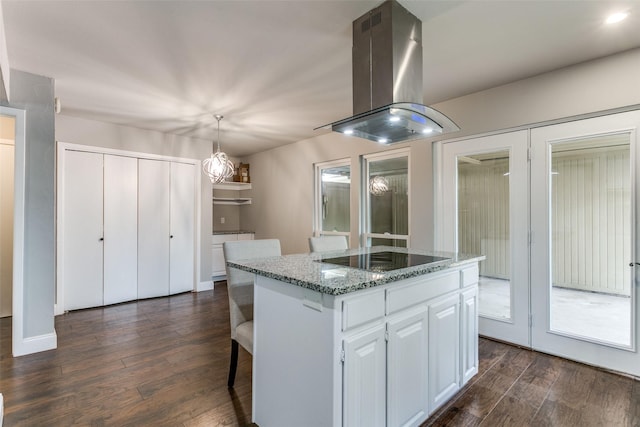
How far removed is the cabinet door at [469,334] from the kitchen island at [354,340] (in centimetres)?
6

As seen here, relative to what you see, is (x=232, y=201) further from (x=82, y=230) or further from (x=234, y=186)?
(x=82, y=230)

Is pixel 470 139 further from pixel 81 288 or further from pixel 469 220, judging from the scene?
pixel 81 288

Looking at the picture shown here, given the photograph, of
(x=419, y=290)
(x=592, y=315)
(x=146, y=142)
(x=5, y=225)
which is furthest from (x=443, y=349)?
(x=5, y=225)

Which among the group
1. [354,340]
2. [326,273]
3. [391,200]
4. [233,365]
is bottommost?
[233,365]

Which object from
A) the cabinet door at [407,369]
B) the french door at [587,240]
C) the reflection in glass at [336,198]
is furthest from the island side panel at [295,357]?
the reflection in glass at [336,198]

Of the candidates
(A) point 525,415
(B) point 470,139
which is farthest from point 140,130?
(A) point 525,415

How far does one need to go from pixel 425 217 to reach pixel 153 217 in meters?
3.83

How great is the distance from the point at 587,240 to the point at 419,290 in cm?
197

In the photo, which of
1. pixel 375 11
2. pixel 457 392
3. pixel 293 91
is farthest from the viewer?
pixel 293 91

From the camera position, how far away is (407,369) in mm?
1708

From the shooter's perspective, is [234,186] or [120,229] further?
[234,186]

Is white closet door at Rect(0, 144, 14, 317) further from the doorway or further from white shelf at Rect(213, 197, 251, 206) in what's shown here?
white shelf at Rect(213, 197, 251, 206)

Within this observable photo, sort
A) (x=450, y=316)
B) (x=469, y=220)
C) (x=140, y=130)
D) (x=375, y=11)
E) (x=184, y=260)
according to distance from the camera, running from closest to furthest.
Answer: (x=375, y=11)
(x=450, y=316)
(x=469, y=220)
(x=140, y=130)
(x=184, y=260)

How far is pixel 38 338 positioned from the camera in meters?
2.85
